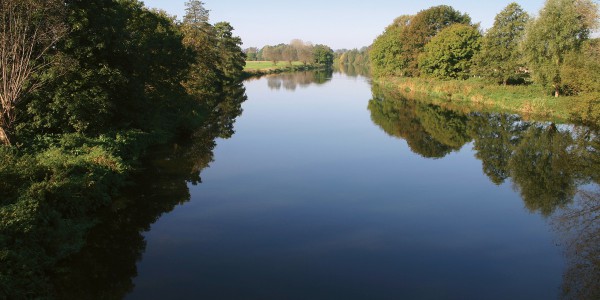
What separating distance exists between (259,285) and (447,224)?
9083 millimetres

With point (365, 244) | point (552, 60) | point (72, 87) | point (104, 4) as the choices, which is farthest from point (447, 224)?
point (552, 60)

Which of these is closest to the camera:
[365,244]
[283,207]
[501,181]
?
[365,244]

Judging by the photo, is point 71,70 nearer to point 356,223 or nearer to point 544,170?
point 356,223

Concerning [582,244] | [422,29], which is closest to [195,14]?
[422,29]

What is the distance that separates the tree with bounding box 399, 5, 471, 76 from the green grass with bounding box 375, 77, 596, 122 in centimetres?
708

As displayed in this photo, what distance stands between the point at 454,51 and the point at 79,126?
6017 cm

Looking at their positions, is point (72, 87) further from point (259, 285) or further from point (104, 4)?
point (259, 285)

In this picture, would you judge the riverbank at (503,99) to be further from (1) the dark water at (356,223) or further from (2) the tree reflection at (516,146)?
(1) the dark water at (356,223)

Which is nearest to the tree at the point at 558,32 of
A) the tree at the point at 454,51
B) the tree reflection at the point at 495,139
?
the tree reflection at the point at 495,139

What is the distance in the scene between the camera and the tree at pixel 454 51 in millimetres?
65375

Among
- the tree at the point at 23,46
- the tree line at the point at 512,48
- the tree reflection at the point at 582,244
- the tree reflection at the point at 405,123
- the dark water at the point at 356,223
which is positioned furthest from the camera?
the tree line at the point at 512,48

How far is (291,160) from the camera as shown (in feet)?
90.6

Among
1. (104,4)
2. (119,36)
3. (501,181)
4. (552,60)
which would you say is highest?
(104,4)

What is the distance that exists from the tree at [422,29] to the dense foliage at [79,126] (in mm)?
54572
